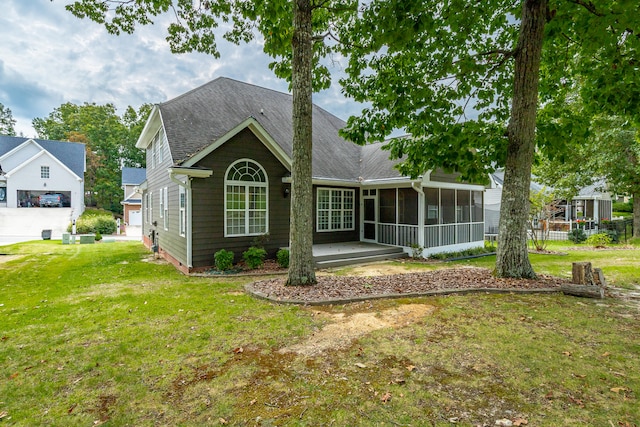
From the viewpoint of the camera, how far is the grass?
263 centimetres

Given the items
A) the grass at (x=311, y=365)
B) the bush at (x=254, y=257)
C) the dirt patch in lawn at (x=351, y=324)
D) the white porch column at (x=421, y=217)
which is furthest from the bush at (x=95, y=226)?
the dirt patch in lawn at (x=351, y=324)

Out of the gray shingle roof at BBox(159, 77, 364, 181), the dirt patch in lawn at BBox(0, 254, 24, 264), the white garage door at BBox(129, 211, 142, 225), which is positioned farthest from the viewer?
the white garage door at BBox(129, 211, 142, 225)

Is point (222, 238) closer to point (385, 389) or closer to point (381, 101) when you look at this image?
point (381, 101)

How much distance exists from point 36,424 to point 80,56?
22.6m

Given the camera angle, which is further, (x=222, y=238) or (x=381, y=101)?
(x=222, y=238)

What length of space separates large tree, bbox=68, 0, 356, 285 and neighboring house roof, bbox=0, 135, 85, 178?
32696 mm

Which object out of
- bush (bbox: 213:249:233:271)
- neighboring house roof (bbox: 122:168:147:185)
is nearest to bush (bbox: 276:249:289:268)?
bush (bbox: 213:249:233:271)

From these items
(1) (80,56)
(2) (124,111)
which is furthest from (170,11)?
(2) (124,111)

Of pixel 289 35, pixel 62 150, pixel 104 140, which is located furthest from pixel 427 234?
pixel 104 140

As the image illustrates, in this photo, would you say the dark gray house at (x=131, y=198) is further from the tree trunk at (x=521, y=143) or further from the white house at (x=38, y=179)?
the tree trunk at (x=521, y=143)

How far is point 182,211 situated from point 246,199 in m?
1.99

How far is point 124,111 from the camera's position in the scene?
43812 millimetres

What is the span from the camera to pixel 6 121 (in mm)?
51219

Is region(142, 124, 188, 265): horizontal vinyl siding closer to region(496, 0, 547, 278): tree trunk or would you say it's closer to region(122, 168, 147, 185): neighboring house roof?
region(496, 0, 547, 278): tree trunk
